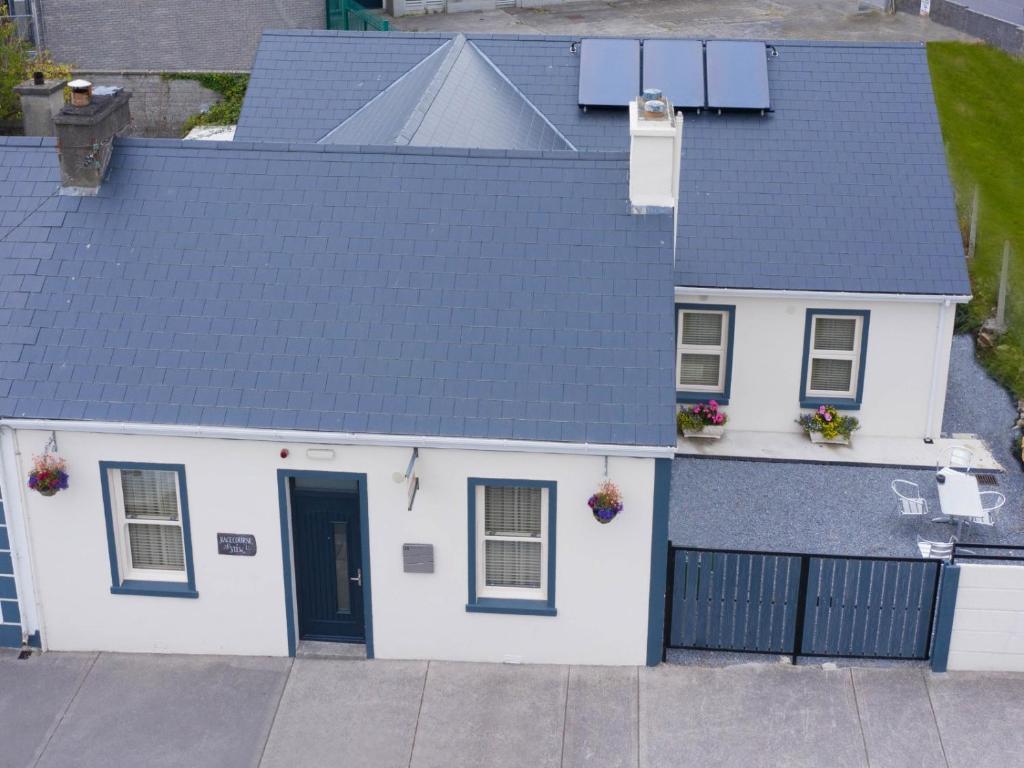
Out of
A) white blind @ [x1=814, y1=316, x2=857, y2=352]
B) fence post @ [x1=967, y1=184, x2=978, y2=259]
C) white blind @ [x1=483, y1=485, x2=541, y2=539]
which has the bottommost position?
white blind @ [x1=483, y1=485, x2=541, y2=539]

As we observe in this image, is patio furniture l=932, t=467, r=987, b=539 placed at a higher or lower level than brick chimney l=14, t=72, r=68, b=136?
lower

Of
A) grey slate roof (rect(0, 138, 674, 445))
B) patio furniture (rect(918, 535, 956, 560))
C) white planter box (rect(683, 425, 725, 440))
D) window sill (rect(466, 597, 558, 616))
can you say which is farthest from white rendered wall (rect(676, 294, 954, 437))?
window sill (rect(466, 597, 558, 616))

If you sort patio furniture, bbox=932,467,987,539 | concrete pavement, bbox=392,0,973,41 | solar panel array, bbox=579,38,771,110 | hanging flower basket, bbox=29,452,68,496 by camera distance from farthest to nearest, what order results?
concrete pavement, bbox=392,0,973,41
solar panel array, bbox=579,38,771,110
patio furniture, bbox=932,467,987,539
hanging flower basket, bbox=29,452,68,496

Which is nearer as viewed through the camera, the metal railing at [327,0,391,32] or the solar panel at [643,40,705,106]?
the solar panel at [643,40,705,106]

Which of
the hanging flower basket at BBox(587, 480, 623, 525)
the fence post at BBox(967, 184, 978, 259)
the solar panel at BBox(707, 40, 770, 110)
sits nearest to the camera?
the hanging flower basket at BBox(587, 480, 623, 525)

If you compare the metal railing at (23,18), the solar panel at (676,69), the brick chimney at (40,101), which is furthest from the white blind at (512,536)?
the metal railing at (23,18)

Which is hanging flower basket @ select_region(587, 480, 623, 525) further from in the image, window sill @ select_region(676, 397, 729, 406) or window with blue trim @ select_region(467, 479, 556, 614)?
window sill @ select_region(676, 397, 729, 406)

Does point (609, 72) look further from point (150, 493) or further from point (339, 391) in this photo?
point (150, 493)
